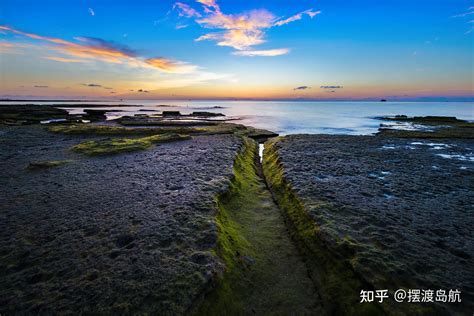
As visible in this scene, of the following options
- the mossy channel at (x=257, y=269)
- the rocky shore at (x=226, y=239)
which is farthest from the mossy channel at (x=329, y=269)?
the mossy channel at (x=257, y=269)

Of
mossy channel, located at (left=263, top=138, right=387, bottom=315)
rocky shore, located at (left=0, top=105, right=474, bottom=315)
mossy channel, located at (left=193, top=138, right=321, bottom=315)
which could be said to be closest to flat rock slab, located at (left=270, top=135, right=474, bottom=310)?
rocky shore, located at (left=0, top=105, right=474, bottom=315)

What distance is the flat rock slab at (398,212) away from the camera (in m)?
6.53

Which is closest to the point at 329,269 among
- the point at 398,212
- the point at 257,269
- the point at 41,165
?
the point at 257,269

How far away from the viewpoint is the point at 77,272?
20.7ft

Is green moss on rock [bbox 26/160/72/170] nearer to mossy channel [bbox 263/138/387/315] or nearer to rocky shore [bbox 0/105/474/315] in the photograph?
rocky shore [bbox 0/105/474/315]

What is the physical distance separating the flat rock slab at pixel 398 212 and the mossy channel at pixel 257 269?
1486mm

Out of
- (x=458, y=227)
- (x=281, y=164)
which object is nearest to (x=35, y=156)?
(x=281, y=164)

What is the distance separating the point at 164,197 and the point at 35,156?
15091 millimetres

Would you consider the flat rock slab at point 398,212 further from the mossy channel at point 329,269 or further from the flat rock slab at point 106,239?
the flat rock slab at point 106,239

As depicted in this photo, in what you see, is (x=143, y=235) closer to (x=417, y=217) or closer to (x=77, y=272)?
(x=77, y=272)

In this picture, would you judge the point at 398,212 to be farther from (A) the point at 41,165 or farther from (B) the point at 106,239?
(A) the point at 41,165

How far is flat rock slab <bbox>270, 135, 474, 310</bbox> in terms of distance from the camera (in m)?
6.53

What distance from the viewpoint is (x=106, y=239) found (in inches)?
304

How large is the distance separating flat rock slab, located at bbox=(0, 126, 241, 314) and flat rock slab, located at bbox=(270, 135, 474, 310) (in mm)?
4426
